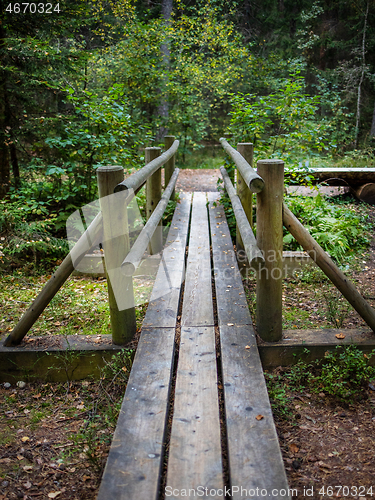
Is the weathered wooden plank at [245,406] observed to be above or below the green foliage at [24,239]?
below

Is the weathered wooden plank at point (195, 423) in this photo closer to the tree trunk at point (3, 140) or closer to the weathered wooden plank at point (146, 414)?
the weathered wooden plank at point (146, 414)

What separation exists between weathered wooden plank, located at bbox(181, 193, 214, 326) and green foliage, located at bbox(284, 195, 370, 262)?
1.43 m

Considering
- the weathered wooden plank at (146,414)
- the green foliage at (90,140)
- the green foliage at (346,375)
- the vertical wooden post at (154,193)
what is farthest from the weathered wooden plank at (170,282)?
the green foliage at (90,140)

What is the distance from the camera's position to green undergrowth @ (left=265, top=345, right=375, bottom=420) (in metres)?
2.49

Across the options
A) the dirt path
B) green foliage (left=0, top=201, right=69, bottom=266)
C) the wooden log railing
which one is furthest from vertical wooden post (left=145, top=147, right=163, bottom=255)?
the dirt path

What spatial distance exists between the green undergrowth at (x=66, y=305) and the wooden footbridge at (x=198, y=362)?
2.49 feet

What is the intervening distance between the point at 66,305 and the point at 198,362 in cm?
241

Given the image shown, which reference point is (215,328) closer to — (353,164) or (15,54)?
(15,54)

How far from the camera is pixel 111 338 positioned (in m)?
2.96

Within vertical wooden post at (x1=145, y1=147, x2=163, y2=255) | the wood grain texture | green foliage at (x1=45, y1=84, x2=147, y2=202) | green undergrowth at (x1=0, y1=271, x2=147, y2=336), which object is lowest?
green undergrowth at (x1=0, y1=271, x2=147, y2=336)

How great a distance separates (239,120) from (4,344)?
4798mm

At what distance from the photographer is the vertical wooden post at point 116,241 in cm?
248

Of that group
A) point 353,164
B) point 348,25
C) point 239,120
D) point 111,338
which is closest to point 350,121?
point 348,25

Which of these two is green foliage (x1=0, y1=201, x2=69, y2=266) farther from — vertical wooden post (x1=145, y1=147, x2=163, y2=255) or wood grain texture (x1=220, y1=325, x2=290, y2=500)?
wood grain texture (x1=220, y1=325, x2=290, y2=500)
